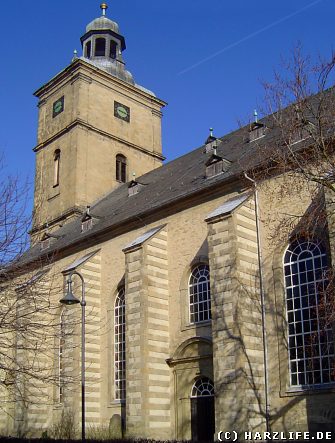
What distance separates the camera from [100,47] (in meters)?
42.9

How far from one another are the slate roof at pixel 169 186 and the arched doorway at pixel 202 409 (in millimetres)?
6694

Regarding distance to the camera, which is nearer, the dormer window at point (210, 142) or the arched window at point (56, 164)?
the dormer window at point (210, 142)

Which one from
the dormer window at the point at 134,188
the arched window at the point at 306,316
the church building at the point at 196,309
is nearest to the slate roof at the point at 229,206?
the church building at the point at 196,309

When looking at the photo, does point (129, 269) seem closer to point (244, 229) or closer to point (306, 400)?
point (244, 229)

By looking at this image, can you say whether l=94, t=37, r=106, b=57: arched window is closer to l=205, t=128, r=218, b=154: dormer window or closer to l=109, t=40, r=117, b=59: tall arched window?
l=109, t=40, r=117, b=59: tall arched window

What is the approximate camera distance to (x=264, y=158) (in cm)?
1532

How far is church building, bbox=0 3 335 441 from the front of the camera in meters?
17.9

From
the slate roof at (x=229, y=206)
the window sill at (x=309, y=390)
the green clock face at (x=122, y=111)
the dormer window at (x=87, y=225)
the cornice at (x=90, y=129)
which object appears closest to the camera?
the window sill at (x=309, y=390)

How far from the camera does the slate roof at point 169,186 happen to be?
22750 millimetres

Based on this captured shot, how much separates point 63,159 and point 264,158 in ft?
80.5

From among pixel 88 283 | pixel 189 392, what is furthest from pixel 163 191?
pixel 189 392

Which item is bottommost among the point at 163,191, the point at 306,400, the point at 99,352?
the point at 306,400

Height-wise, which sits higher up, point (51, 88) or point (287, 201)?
point (51, 88)

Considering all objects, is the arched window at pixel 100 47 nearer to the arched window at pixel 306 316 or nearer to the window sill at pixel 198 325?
the window sill at pixel 198 325
